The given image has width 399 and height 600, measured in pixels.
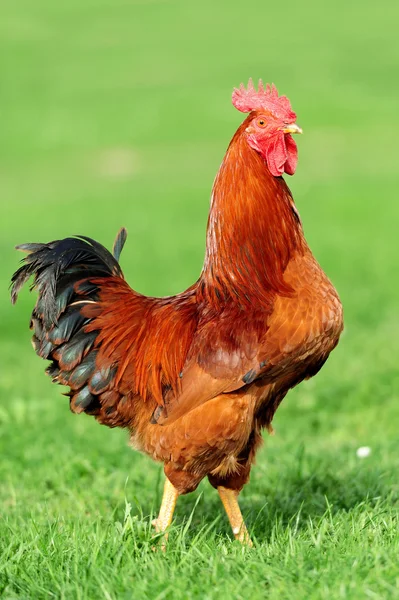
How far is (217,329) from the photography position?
428 cm

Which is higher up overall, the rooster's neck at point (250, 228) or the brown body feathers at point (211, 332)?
the rooster's neck at point (250, 228)

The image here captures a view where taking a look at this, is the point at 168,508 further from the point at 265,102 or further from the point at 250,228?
the point at 265,102

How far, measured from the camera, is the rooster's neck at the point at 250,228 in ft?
14.1

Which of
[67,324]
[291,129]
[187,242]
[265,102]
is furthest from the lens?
[187,242]

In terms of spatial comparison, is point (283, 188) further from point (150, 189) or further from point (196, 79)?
point (196, 79)

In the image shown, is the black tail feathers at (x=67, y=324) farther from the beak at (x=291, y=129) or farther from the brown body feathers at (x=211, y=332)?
the beak at (x=291, y=129)

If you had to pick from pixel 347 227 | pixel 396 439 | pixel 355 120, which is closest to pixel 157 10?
pixel 355 120

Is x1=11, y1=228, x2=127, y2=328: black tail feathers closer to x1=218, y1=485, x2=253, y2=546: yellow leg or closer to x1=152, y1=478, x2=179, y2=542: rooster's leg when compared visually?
x1=152, y1=478, x2=179, y2=542: rooster's leg

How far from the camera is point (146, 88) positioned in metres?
31.0


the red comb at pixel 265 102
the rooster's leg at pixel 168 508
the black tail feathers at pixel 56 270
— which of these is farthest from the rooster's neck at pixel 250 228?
the rooster's leg at pixel 168 508

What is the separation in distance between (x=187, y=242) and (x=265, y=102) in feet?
41.3

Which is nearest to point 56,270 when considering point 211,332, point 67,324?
point 67,324

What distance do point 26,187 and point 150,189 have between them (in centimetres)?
382

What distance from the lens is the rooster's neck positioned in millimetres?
4297
